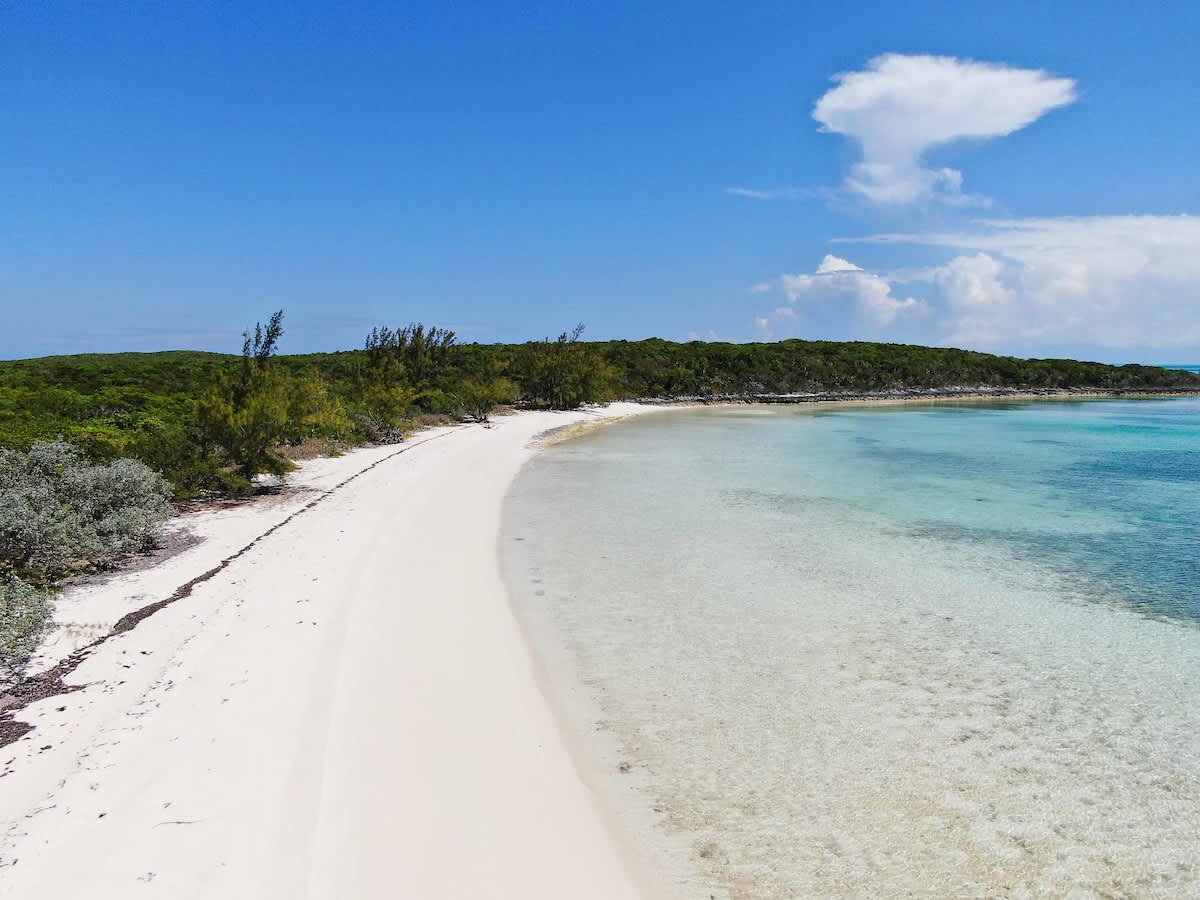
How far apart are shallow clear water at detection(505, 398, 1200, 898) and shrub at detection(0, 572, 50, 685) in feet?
13.8

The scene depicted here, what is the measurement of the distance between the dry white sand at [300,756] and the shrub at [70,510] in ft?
2.08

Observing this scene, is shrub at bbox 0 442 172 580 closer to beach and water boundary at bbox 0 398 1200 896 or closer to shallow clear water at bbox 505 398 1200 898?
beach and water boundary at bbox 0 398 1200 896

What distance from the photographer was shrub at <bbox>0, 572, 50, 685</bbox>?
18.3 ft

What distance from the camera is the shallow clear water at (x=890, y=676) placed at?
4.12 m

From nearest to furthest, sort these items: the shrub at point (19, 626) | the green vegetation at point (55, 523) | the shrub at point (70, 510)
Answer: the shrub at point (19, 626)
the green vegetation at point (55, 523)
the shrub at point (70, 510)

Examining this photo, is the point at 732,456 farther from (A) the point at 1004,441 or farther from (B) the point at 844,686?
(B) the point at 844,686

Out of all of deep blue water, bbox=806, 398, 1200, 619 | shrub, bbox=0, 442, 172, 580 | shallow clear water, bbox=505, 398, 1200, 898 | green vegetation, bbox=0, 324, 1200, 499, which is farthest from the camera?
green vegetation, bbox=0, 324, 1200, 499

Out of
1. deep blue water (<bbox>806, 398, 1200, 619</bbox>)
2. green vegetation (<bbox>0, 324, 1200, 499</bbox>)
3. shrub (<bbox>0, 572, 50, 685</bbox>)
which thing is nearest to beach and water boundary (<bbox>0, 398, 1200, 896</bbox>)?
shrub (<bbox>0, 572, 50, 685</bbox>)

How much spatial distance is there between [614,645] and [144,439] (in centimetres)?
972

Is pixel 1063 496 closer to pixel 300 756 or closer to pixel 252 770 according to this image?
pixel 300 756

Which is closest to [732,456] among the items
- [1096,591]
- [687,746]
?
[1096,591]

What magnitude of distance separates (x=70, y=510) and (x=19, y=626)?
3.50m

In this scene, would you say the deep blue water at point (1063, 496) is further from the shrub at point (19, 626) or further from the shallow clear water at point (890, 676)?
the shrub at point (19, 626)

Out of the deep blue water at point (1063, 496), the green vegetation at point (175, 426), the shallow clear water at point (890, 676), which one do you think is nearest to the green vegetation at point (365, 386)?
the green vegetation at point (175, 426)
